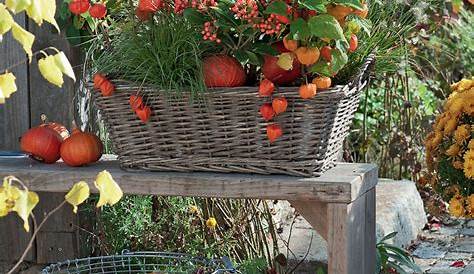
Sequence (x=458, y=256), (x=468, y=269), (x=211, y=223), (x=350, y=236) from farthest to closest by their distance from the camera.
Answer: (x=458, y=256) → (x=468, y=269) → (x=211, y=223) → (x=350, y=236)

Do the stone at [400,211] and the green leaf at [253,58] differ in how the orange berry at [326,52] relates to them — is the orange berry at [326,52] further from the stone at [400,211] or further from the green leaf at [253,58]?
the stone at [400,211]

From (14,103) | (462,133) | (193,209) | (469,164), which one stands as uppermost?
(14,103)

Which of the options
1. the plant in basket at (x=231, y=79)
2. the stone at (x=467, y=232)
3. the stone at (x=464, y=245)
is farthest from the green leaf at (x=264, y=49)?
the stone at (x=467, y=232)

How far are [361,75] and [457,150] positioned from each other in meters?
0.74

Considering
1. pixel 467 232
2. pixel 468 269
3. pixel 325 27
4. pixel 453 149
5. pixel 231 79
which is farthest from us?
pixel 467 232

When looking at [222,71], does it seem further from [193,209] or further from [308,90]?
[193,209]

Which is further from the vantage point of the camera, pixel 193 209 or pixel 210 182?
pixel 193 209

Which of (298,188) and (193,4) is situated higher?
(193,4)

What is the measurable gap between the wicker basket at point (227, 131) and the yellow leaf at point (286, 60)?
14 centimetres

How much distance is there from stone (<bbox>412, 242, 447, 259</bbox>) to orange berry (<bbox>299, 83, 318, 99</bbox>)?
2.04m

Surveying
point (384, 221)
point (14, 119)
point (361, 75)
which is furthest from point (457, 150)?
point (14, 119)

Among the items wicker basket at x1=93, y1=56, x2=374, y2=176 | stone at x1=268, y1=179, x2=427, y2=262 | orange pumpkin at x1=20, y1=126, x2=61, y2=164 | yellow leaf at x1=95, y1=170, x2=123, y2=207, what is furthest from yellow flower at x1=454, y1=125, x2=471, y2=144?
yellow leaf at x1=95, y1=170, x2=123, y2=207

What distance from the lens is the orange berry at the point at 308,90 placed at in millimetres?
2742

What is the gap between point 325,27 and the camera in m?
2.61
